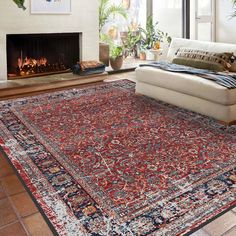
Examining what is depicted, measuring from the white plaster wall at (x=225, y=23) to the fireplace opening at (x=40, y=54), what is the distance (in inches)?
111

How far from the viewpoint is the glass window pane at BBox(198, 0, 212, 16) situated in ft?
19.8

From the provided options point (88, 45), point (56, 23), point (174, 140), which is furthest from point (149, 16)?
point (174, 140)

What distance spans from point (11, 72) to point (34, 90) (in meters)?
0.64

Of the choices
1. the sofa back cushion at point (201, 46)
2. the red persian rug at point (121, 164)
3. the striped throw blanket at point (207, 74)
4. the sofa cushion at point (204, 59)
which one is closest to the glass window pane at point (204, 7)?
the sofa back cushion at point (201, 46)

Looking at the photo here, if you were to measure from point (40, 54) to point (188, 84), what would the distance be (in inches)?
105

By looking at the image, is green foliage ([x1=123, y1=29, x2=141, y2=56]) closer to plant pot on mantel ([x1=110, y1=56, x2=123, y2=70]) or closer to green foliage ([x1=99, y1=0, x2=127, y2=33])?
green foliage ([x1=99, y1=0, x2=127, y2=33])

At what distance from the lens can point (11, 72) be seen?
15.5 ft

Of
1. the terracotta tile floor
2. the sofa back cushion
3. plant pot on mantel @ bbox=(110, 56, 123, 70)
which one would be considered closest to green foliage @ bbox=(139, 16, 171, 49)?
plant pot on mantel @ bbox=(110, 56, 123, 70)

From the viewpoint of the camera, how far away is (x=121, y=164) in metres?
2.29

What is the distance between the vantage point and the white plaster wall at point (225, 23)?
5.86 meters

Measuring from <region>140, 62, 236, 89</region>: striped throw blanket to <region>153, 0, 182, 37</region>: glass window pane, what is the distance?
2.74 metres

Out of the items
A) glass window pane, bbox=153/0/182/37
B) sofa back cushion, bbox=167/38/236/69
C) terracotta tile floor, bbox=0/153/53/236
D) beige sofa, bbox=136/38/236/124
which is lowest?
terracotta tile floor, bbox=0/153/53/236

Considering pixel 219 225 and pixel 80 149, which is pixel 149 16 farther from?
pixel 219 225

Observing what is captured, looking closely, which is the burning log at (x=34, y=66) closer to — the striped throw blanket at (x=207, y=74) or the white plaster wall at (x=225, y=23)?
the striped throw blanket at (x=207, y=74)
